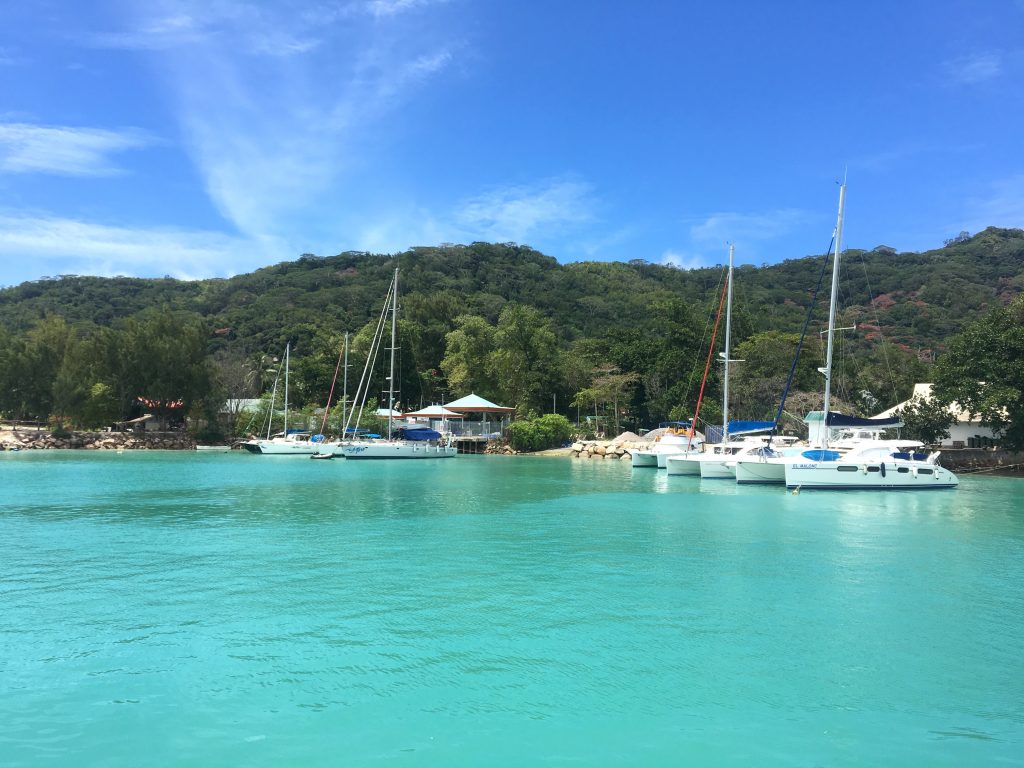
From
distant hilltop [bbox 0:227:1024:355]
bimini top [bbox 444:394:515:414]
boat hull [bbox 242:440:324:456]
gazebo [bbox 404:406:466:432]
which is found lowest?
boat hull [bbox 242:440:324:456]

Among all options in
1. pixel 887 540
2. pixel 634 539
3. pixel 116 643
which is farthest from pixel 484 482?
pixel 116 643

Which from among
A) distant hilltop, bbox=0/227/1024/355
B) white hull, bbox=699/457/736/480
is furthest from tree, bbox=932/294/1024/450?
distant hilltop, bbox=0/227/1024/355

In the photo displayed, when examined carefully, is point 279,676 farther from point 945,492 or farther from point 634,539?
point 945,492

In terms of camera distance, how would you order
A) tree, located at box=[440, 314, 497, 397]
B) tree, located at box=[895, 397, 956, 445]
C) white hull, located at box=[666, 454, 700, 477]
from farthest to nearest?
tree, located at box=[440, 314, 497, 397] → tree, located at box=[895, 397, 956, 445] → white hull, located at box=[666, 454, 700, 477]

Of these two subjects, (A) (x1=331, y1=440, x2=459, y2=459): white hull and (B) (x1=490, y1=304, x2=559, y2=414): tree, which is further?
(B) (x1=490, y1=304, x2=559, y2=414): tree

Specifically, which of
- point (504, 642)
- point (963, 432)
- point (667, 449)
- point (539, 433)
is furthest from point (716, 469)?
point (504, 642)

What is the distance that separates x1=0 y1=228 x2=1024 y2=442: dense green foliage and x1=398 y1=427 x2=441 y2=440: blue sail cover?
4.89 m

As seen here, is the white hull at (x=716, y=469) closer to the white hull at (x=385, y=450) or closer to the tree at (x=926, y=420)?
the tree at (x=926, y=420)

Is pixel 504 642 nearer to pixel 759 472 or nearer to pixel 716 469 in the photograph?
pixel 759 472

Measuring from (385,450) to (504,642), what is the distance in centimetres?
4094

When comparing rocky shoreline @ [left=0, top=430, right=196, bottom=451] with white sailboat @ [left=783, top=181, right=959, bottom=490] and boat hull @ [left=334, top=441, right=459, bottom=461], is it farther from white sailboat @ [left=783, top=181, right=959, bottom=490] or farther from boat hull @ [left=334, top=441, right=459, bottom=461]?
white sailboat @ [left=783, top=181, right=959, bottom=490]

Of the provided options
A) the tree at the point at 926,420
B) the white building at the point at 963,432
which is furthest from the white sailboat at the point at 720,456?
the white building at the point at 963,432

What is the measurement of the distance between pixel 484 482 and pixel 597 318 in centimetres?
6690

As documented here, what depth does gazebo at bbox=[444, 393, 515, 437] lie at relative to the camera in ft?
202
